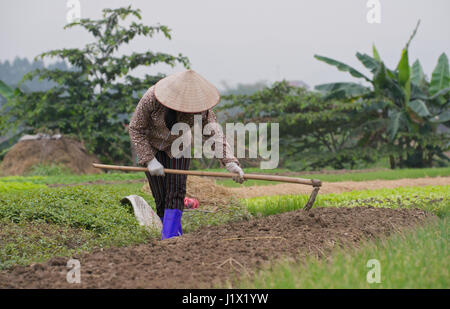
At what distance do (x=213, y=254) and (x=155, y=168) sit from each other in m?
1.18

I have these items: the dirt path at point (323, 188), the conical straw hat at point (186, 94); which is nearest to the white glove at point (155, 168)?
the conical straw hat at point (186, 94)

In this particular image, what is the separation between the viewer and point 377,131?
16.0 metres

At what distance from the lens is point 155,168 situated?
13.5ft

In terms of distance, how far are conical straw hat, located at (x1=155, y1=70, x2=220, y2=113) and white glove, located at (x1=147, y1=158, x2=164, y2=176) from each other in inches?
22.2

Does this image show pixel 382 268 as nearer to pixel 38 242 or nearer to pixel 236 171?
pixel 236 171

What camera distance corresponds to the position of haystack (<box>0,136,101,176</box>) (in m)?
14.0

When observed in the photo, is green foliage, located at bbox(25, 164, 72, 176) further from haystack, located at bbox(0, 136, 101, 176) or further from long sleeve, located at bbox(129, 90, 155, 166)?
long sleeve, located at bbox(129, 90, 155, 166)

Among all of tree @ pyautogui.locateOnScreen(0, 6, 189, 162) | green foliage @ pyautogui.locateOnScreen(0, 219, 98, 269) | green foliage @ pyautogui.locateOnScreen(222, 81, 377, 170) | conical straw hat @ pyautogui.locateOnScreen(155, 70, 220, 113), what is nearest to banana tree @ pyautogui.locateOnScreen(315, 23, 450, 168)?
green foliage @ pyautogui.locateOnScreen(222, 81, 377, 170)

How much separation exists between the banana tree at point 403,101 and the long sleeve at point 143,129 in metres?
11.4

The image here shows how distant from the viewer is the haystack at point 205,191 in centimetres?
658

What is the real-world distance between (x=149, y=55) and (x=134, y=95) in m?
1.98

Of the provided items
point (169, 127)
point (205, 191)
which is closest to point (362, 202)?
point (205, 191)
